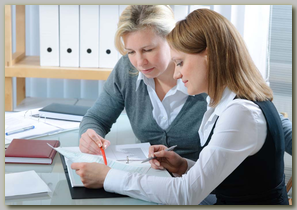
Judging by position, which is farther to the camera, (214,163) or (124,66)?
(124,66)

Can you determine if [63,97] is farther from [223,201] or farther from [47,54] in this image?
[223,201]

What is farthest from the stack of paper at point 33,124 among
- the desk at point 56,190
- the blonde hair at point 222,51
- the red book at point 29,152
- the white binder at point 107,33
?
the blonde hair at point 222,51

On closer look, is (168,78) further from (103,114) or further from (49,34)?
(49,34)

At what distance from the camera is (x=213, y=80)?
3.26ft

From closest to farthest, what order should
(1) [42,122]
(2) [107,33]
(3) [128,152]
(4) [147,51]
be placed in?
1. (3) [128,152]
2. (4) [147,51]
3. (1) [42,122]
4. (2) [107,33]

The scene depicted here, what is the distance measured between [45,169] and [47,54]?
3.34 feet

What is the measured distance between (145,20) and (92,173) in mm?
573

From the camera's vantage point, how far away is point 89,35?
1.94 m

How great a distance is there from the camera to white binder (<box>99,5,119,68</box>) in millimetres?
1902

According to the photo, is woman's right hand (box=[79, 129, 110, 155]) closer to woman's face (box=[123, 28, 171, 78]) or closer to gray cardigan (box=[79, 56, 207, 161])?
gray cardigan (box=[79, 56, 207, 161])

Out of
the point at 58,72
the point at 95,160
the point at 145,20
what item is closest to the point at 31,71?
the point at 58,72

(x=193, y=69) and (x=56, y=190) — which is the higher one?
(x=193, y=69)

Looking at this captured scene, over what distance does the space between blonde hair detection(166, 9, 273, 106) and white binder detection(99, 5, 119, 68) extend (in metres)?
0.97

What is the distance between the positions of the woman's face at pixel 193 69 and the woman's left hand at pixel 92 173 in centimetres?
32
